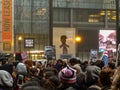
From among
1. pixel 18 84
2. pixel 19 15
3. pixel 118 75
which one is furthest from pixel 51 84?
pixel 19 15

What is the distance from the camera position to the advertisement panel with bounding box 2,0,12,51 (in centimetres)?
6712

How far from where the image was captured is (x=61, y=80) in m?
6.94

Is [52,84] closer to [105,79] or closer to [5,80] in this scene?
[105,79]

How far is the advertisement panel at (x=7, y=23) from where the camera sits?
6712 cm

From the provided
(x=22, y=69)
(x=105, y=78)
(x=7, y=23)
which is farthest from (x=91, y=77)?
(x=7, y=23)

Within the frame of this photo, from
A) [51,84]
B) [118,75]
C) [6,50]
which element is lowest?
[6,50]

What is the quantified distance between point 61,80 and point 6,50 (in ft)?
204

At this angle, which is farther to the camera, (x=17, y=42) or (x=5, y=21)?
(x=17, y=42)

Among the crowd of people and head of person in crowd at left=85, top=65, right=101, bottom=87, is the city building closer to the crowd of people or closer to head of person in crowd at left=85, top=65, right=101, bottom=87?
the crowd of people

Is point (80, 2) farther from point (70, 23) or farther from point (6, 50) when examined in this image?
point (6, 50)

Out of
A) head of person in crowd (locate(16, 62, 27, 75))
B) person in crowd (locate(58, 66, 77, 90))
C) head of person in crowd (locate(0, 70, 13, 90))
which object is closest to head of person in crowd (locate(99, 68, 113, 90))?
person in crowd (locate(58, 66, 77, 90))

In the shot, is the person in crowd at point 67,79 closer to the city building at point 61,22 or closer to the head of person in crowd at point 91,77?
the head of person in crowd at point 91,77

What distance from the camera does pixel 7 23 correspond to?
6738cm

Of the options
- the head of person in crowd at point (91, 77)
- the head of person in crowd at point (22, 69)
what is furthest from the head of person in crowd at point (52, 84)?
the head of person in crowd at point (22, 69)
